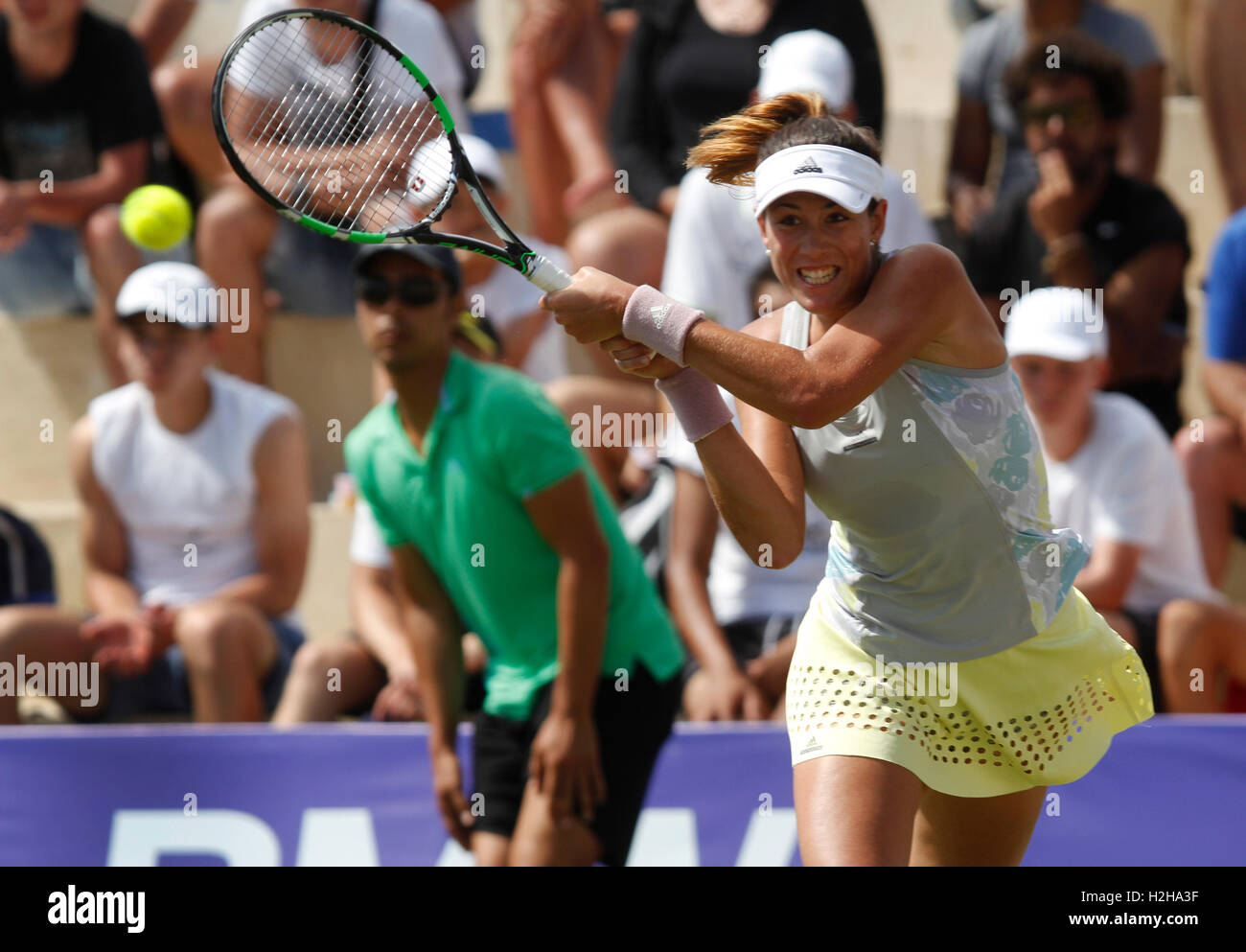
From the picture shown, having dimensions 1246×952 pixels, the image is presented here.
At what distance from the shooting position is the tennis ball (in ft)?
17.3

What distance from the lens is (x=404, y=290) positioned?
3.71 m

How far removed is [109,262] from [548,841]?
286 centimetres

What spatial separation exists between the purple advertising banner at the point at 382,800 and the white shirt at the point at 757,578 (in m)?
0.48

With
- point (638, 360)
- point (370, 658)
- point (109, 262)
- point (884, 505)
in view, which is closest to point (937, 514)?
point (884, 505)

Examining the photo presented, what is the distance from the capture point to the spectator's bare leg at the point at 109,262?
5.39m

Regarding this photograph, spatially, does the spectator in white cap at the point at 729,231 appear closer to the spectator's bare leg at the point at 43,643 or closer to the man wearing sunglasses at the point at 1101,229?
the man wearing sunglasses at the point at 1101,229

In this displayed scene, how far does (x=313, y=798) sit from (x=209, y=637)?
0.58 meters

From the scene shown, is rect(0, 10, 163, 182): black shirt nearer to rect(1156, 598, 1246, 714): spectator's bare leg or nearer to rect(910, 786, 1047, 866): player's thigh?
rect(1156, 598, 1246, 714): spectator's bare leg

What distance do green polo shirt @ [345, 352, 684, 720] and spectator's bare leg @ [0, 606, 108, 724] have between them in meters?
1.24

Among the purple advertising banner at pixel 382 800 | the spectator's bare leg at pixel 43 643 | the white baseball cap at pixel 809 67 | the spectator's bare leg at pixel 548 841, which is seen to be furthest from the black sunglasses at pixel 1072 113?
the spectator's bare leg at pixel 43 643

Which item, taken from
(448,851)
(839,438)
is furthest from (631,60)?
(839,438)

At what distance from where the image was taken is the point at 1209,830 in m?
4.02

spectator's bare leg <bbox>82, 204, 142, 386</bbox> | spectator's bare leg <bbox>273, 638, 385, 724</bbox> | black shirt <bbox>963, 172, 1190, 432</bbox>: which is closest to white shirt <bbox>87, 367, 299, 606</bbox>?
spectator's bare leg <bbox>273, 638, 385, 724</bbox>
